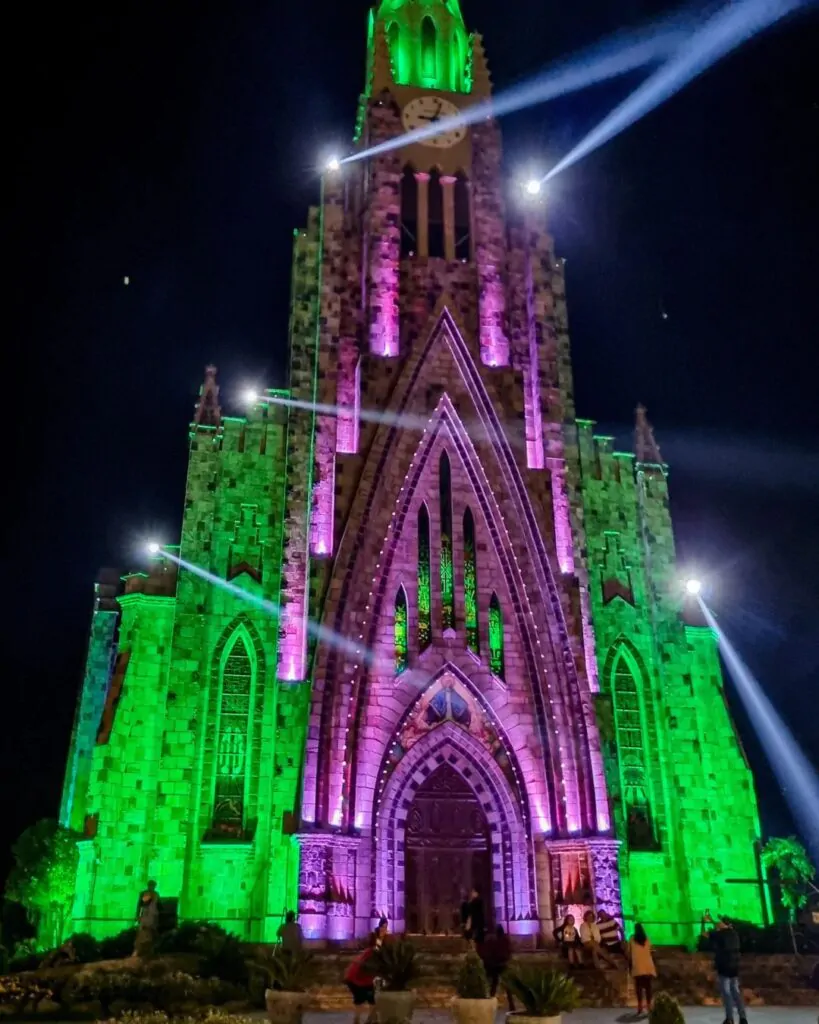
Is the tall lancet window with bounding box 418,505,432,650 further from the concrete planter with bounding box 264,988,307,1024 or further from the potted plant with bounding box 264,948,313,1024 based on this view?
the concrete planter with bounding box 264,988,307,1024

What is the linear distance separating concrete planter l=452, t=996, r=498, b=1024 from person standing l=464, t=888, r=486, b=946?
558 centimetres

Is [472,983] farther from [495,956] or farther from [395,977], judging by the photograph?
[495,956]

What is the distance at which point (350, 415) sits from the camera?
29797 mm

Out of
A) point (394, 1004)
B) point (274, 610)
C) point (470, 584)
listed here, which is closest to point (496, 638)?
point (470, 584)

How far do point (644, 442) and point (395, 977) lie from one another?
23.1 meters

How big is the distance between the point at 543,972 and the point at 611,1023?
5803 mm

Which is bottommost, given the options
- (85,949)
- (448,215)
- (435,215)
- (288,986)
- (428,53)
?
(288,986)

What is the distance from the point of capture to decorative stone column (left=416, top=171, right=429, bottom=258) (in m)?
33.0

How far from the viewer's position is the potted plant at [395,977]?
12.4 meters

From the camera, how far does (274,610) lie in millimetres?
27562

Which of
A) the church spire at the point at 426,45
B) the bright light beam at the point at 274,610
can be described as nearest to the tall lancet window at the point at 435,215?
the church spire at the point at 426,45

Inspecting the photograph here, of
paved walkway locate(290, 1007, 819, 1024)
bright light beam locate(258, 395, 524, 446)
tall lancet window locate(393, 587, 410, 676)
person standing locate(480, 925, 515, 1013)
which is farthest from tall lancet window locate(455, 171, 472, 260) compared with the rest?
paved walkway locate(290, 1007, 819, 1024)

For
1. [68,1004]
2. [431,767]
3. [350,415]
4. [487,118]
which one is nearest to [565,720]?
[431,767]

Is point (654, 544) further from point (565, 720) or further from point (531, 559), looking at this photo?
point (565, 720)
